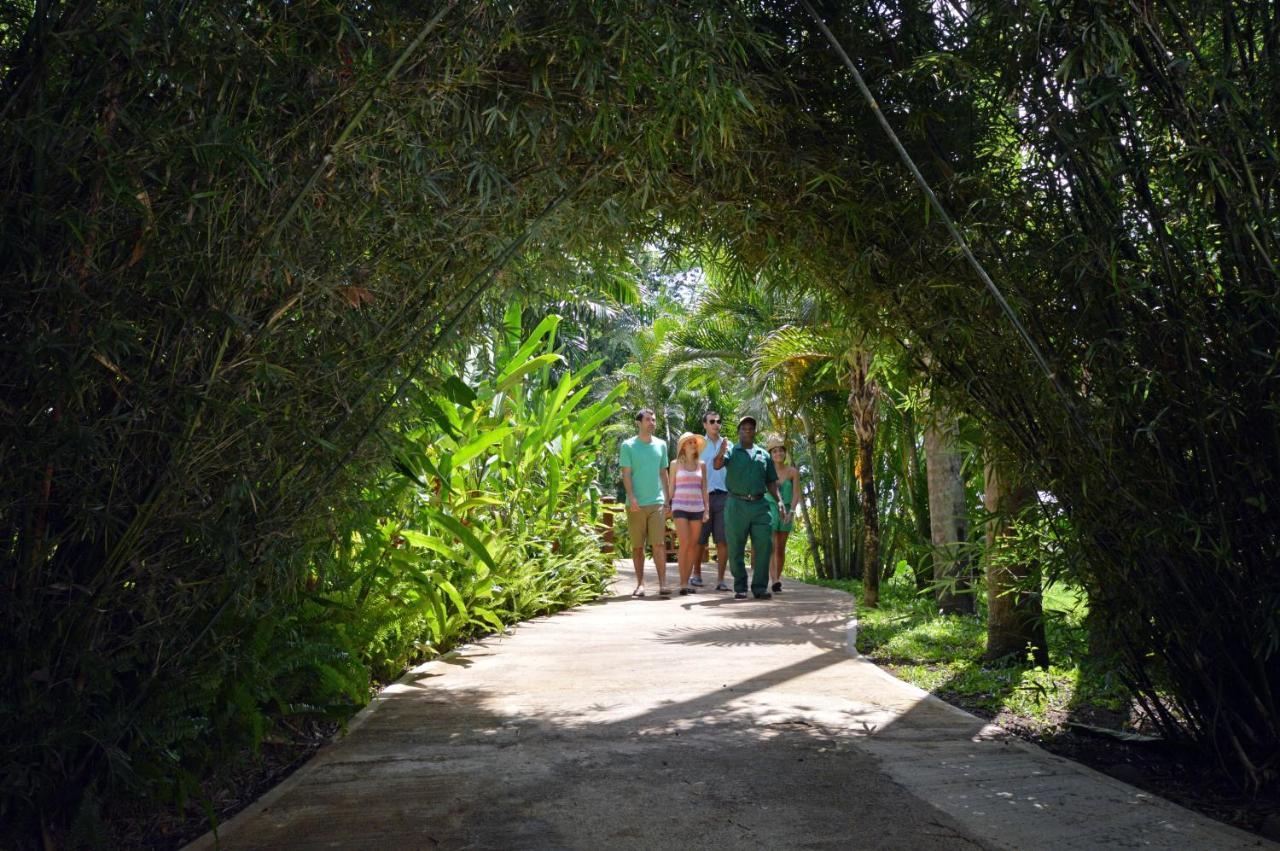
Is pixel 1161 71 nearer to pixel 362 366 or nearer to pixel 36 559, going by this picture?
pixel 362 366

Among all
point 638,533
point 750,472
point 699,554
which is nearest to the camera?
point 750,472

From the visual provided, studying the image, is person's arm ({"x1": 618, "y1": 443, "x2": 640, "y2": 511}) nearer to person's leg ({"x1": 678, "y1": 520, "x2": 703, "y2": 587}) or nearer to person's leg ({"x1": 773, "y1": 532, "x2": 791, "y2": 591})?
person's leg ({"x1": 678, "y1": 520, "x2": 703, "y2": 587})

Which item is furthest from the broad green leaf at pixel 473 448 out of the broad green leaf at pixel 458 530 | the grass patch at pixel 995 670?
the grass patch at pixel 995 670

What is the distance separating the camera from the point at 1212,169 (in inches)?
129

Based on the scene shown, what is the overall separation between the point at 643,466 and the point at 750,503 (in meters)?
1.15

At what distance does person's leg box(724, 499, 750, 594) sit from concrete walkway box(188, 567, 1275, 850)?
430 cm

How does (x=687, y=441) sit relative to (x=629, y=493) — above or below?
above

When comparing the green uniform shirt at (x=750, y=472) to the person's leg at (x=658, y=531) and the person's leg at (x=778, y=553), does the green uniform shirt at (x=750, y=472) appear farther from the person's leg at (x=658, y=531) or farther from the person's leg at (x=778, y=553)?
the person's leg at (x=778, y=553)

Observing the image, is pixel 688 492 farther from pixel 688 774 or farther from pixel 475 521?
pixel 688 774

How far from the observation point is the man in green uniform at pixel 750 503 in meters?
10.7

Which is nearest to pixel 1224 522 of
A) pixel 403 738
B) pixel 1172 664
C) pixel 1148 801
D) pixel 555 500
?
pixel 1172 664

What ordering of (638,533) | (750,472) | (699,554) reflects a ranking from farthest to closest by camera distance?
(699,554)
(638,533)
(750,472)

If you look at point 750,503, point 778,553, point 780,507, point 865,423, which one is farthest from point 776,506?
point 865,423

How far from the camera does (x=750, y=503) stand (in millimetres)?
10836
